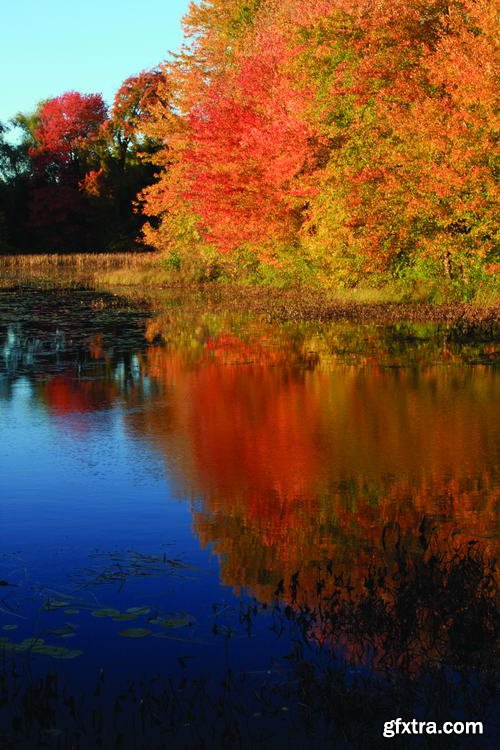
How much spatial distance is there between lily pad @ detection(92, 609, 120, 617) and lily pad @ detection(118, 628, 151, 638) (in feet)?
0.91

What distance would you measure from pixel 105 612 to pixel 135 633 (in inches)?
16.1

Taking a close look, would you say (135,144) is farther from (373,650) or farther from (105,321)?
(373,650)

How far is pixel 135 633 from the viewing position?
6.35m

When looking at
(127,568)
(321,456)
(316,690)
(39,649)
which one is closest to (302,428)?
(321,456)

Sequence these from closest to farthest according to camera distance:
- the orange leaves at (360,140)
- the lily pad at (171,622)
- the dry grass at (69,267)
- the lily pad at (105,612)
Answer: the lily pad at (171,622), the lily pad at (105,612), the orange leaves at (360,140), the dry grass at (69,267)

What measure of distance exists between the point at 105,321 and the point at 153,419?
16.6 m

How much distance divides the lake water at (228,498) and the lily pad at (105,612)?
0.05ft

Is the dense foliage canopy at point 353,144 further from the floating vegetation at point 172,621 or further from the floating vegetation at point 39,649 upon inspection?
the floating vegetation at point 39,649

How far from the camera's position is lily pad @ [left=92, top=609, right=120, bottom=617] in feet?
21.7

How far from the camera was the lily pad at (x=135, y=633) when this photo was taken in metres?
6.33

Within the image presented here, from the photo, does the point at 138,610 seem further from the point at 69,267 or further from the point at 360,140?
the point at 69,267

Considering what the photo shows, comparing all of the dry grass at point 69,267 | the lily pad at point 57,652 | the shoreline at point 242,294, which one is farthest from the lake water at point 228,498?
the dry grass at point 69,267

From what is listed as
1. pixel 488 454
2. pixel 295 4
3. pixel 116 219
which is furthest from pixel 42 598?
pixel 116 219

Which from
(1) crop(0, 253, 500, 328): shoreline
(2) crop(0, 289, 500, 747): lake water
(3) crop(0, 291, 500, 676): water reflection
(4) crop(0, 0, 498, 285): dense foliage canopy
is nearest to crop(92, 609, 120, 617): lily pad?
(2) crop(0, 289, 500, 747): lake water
